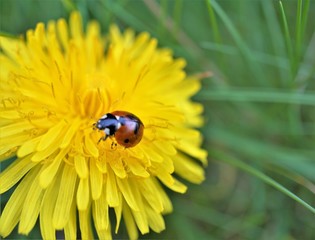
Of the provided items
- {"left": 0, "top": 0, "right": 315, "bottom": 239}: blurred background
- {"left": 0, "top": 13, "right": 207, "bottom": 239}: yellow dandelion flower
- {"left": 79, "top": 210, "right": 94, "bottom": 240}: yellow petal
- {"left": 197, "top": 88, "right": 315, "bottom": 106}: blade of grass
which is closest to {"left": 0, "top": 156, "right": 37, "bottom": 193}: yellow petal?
{"left": 0, "top": 13, "right": 207, "bottom": 239}: yellow dandelion flower

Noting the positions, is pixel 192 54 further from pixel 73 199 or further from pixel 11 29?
pixel 73 199

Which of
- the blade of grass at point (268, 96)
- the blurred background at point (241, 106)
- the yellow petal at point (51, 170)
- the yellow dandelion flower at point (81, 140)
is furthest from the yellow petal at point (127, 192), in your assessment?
the blade of grass at point (268, 96)

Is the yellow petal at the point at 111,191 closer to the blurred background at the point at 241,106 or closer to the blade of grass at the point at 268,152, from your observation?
the blurred background at the point at 241,106

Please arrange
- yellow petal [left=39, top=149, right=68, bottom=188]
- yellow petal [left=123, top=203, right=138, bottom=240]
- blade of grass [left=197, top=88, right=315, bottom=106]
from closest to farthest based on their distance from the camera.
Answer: yellow petal [left=39, top=149, right=68, bottom=188] → yellow petal [left=123, top=203, right=138, bottom=240] → blade of grass [left=197, top=88, right=315, bottom=106]

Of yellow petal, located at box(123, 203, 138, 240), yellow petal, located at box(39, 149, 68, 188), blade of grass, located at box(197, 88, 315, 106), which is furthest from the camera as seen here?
blade of grass, located at box(197, 88, 315, 106)

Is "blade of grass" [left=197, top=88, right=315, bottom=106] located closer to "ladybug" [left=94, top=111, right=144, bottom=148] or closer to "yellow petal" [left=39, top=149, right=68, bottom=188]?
"ladybug" [left=94, top=111, right=144, bottom=148]

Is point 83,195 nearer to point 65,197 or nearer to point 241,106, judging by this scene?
point 65,197

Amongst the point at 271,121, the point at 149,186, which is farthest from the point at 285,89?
the point at 149,186
